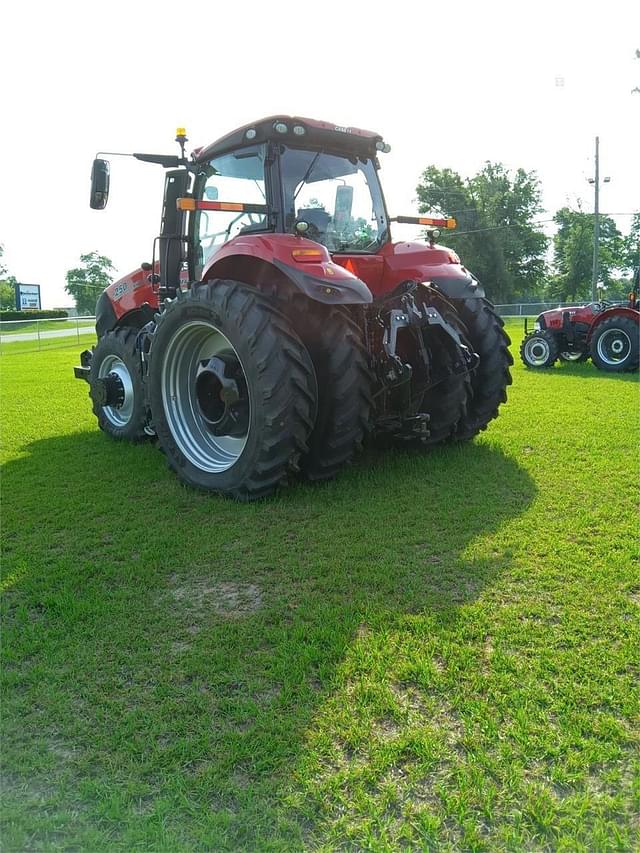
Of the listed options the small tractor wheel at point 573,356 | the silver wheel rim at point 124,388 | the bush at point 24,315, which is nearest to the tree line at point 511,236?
the bush at point 24,315

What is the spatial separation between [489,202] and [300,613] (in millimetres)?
55056

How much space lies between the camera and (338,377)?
4.24 meters

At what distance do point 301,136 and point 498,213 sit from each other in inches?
2046

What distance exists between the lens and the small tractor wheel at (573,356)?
12023 millimetres

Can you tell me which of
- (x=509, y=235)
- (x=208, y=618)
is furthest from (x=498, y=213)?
(x=208, y=618)

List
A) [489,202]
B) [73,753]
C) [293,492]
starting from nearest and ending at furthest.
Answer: [73,753], [293,492], [489,202]

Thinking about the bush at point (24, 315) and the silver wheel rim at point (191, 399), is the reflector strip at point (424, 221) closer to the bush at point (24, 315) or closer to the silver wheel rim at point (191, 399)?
the silver wheel rim at point (191, 399)

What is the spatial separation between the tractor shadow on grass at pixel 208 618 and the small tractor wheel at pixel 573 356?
7836 millimetres

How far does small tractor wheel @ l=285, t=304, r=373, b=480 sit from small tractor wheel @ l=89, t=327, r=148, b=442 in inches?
87.4

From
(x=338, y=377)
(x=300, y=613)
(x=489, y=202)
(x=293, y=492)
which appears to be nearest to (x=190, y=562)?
(x=300, y=613)

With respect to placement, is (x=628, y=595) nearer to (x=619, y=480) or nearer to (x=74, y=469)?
(x=619, y=480)

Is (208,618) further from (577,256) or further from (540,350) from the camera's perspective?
(577,256)

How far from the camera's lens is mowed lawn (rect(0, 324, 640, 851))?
5.98 ft

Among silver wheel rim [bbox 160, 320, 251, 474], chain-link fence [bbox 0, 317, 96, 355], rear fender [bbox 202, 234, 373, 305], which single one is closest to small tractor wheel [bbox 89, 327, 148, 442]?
silver wheel rim [bbox 160, 320, 251, 474]
